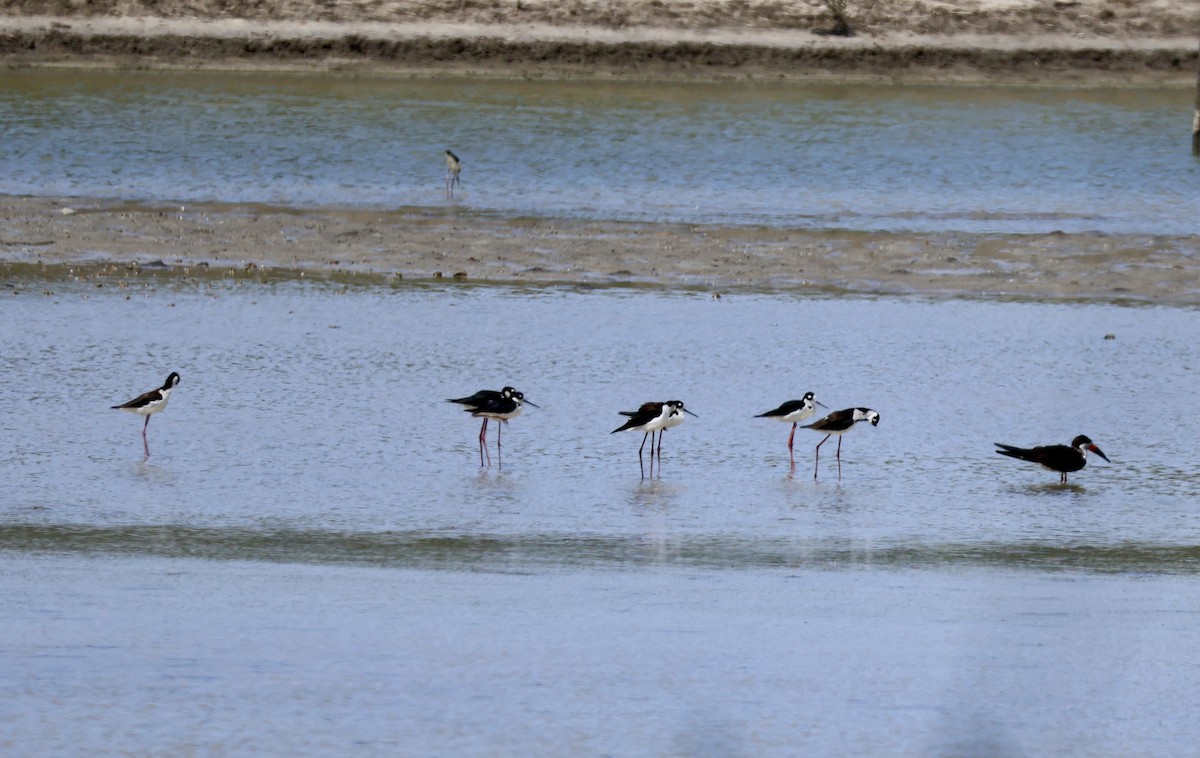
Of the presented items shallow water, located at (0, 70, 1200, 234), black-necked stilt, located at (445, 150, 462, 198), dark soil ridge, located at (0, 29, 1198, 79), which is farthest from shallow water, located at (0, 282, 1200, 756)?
dark soil ridge, located at (0, 29, 1198, 79)

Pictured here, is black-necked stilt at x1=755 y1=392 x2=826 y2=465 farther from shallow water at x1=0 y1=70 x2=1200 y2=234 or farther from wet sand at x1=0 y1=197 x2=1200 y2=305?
shallow water at x1=0 y1=70 x2=1200 y2=234

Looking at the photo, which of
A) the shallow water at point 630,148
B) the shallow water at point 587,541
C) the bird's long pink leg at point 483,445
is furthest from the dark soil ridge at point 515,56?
the bird's long pink leg at point 483,445

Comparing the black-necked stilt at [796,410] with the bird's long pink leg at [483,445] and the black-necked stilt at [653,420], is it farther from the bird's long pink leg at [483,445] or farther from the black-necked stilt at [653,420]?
the bird's long pink leg at [483,445]

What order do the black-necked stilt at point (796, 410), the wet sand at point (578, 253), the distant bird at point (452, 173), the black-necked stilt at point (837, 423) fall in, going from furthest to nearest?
the distant bird at point (452, 173) → the wet sand at point (578, 253) → the black-necked stilt at point (796, 410) → the black-necked stilt at point (837, 423)

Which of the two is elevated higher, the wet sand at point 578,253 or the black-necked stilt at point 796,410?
the black-necked stilt at point 796,410

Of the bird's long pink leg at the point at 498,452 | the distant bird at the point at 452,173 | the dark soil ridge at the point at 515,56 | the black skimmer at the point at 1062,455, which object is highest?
the dark soil ridge at the point at 515,56

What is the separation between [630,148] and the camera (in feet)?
101

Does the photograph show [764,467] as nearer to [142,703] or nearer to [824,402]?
[824,402]

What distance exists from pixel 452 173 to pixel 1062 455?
1584cm

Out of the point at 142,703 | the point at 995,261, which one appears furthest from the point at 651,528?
the point at 995,261

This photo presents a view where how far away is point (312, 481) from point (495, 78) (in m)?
31.2

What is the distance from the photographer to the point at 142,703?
730cm

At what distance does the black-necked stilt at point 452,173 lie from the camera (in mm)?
25484

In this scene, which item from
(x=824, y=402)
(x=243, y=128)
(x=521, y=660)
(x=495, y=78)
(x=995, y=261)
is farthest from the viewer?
(x=495, y=78)
